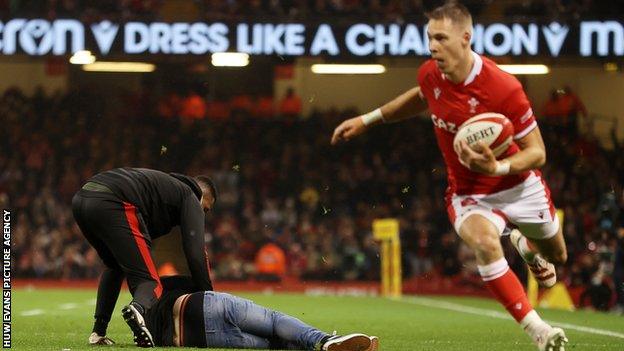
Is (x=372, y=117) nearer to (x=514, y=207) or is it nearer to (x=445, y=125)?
(x=445, y=125)

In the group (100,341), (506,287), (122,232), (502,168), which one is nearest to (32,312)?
(100,341)

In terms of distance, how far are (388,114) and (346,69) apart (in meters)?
20.2

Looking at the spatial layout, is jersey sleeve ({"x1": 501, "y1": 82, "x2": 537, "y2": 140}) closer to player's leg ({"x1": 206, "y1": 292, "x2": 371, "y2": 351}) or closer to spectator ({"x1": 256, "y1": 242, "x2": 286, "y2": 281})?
player's leg ({"x1": 206, "y1": 292, "x2": 371, "y2": 351})

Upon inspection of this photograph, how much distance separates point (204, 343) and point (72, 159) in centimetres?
2097

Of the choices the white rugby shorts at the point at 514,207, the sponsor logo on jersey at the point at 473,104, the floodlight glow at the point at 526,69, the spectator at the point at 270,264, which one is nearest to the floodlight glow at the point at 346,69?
the floodlight glow at the point at 526,69

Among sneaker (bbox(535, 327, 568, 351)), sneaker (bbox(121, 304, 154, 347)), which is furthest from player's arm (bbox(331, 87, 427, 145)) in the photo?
sneaker (bbox(535, 327, 568, 351))

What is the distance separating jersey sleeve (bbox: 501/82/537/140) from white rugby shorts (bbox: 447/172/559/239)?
0.51 meters

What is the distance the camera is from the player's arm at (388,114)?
7852mm

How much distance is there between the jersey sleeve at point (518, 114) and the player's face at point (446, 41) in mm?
400

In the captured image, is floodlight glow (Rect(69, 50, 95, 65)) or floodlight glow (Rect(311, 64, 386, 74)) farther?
floodlight glow (Rect(311, 64, 386, 74))

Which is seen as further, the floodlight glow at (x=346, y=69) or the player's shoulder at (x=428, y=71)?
the floodlight glow at (x=346, y=69)

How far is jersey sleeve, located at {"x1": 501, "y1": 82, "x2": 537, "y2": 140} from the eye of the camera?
7.29 metres

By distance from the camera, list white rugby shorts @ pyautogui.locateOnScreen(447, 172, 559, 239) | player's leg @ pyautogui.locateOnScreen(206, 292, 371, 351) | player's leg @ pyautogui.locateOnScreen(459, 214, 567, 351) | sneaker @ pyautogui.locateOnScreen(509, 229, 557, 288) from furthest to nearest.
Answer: sneaker @ pyautogui.locateOnScreen(509, 229, 557, 288) < white rugby shorts @ pyautogui.locateOnScreen(447, 172, 559, 239) < player's leg @ pyautogui.locateOnScreen(206, 292, 371, 351) < player's leg @ pyautogui.locateOnScreen(459, 214, 567, 351)

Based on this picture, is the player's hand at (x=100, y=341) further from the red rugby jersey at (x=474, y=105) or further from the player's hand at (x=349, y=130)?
the red rugby jersey at (x=474, y=105)
